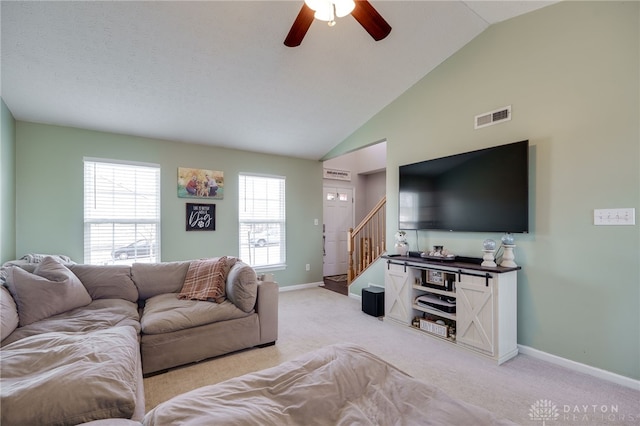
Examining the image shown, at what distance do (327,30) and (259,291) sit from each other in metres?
2.73

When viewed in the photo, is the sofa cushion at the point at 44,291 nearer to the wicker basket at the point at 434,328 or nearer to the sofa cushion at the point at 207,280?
the sofa cushion at the point at 207,280

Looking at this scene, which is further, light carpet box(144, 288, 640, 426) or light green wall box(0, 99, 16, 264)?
light green wall box(0, 99, 16, 264)

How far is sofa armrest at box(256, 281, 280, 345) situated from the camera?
2865 millimetres

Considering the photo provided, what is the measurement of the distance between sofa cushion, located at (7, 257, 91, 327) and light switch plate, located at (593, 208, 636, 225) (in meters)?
4.52

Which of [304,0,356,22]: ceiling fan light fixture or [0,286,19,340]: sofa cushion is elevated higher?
[304,0,356,22]: ceiling fan light fixture

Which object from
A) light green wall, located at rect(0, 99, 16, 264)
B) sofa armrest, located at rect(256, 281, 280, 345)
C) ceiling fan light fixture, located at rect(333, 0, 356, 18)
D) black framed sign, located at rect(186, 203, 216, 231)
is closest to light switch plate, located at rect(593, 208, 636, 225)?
ceiling fan light fixture, located at rect(333, 0, 356, 18)

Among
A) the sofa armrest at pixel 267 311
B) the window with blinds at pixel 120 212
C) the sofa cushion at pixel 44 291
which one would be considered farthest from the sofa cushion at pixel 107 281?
the sofa armrest at pixel 267 311

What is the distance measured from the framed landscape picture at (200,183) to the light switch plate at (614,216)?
459 centimetres

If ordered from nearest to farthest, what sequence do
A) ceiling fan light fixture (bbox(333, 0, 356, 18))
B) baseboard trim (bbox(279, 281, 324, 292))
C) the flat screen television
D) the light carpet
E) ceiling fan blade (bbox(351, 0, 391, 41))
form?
1. ceiling fan light fixture (bbox(333, 0, 356, 18))
2. ceiling fan blade (bbox(351, 0, 391, 41))
3. the light carpet
4. the flat screen television
5. baseboard trim (bbox(279, 281, 324, 292))

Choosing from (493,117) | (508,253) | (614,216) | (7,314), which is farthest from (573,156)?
(7,314)

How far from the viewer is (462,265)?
2.84 metres

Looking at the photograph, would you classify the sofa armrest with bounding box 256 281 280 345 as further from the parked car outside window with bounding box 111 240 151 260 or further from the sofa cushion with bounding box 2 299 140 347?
the parked car outside window with bounding box 111 240 151 260

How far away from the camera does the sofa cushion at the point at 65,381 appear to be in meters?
1.09

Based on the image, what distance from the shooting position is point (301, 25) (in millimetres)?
1923
